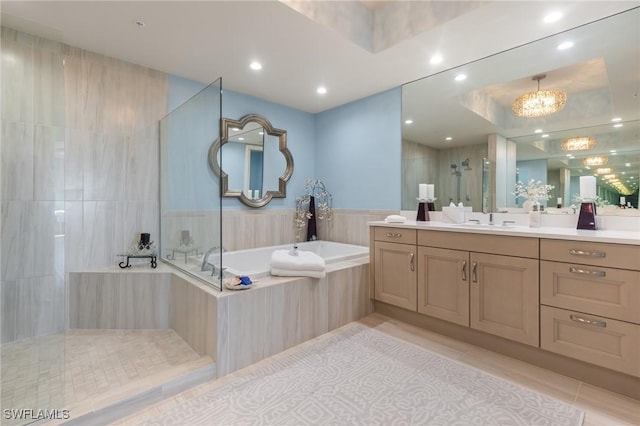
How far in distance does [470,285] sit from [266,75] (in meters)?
2.78

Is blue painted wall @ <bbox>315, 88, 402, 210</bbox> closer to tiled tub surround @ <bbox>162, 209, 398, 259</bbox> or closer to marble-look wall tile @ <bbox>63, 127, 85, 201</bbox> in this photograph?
tiled tub surround @ <bbox>162, 209, 398, 259</bbox>

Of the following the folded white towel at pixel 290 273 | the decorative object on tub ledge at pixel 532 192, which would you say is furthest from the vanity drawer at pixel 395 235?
the decorative object on tub ledge at pixel 532 192

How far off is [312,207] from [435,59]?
2.33 metres

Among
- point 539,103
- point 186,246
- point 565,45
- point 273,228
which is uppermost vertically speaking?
point 565,45

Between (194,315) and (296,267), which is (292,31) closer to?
(296,267)

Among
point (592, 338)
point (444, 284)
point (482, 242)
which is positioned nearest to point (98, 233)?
point (444, 284)

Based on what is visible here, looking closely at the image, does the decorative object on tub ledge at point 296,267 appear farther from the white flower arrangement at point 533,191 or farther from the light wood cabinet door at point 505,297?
the white flower arrangement at point 533,191

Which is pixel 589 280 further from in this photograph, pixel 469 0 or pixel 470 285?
pixel 469 0

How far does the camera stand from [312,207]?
414 cm

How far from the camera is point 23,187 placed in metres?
2.19

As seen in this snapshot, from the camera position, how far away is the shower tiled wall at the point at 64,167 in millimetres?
2006

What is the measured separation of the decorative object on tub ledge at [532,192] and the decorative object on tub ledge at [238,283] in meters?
2.37

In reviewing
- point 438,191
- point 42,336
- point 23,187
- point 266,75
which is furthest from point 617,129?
point 42,336

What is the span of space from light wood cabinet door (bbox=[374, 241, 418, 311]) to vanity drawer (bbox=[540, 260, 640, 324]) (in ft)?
3.06
